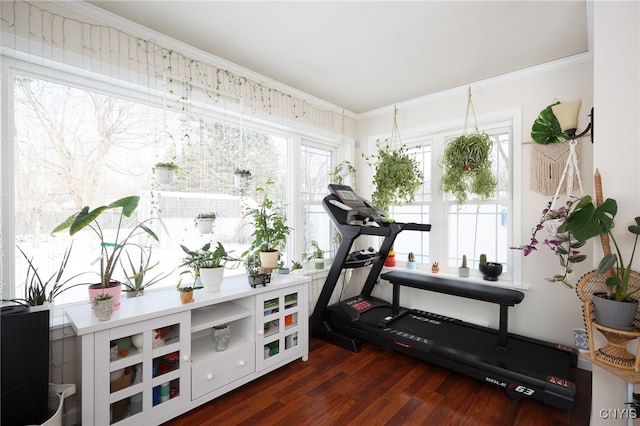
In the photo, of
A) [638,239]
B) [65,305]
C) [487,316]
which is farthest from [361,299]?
[65,305]

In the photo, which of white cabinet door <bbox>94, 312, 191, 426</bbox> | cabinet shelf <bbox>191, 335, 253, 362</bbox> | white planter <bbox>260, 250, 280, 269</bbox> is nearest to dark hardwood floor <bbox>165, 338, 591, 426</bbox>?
white cabinet door <bbox>94, 312, 191, 426</bbox>

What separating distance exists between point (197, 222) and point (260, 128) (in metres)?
1.25

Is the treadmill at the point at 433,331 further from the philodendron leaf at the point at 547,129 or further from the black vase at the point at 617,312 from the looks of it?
the philodendron leaf at the point at 547,129

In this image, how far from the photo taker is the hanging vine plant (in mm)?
2869

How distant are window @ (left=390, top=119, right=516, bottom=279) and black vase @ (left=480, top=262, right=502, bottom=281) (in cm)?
11

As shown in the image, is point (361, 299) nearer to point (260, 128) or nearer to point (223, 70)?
point (260, 128)

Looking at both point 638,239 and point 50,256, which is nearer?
point 638,239

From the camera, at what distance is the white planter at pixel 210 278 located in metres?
2.19

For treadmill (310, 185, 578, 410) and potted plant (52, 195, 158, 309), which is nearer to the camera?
potted plant (52, 195, 158, 309)

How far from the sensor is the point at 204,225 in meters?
2.35

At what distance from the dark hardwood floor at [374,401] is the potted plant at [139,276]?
0.91 metres


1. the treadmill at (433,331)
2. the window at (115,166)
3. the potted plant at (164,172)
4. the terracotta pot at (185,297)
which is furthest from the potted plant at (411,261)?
Result: the potted plant at (164,172)

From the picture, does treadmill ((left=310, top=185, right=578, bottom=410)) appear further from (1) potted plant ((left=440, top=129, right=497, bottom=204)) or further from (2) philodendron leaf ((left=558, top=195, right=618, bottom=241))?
(2) philodendron leaf ((left=558, top=195, right=618, bottom=241))

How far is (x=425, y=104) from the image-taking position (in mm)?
3467
